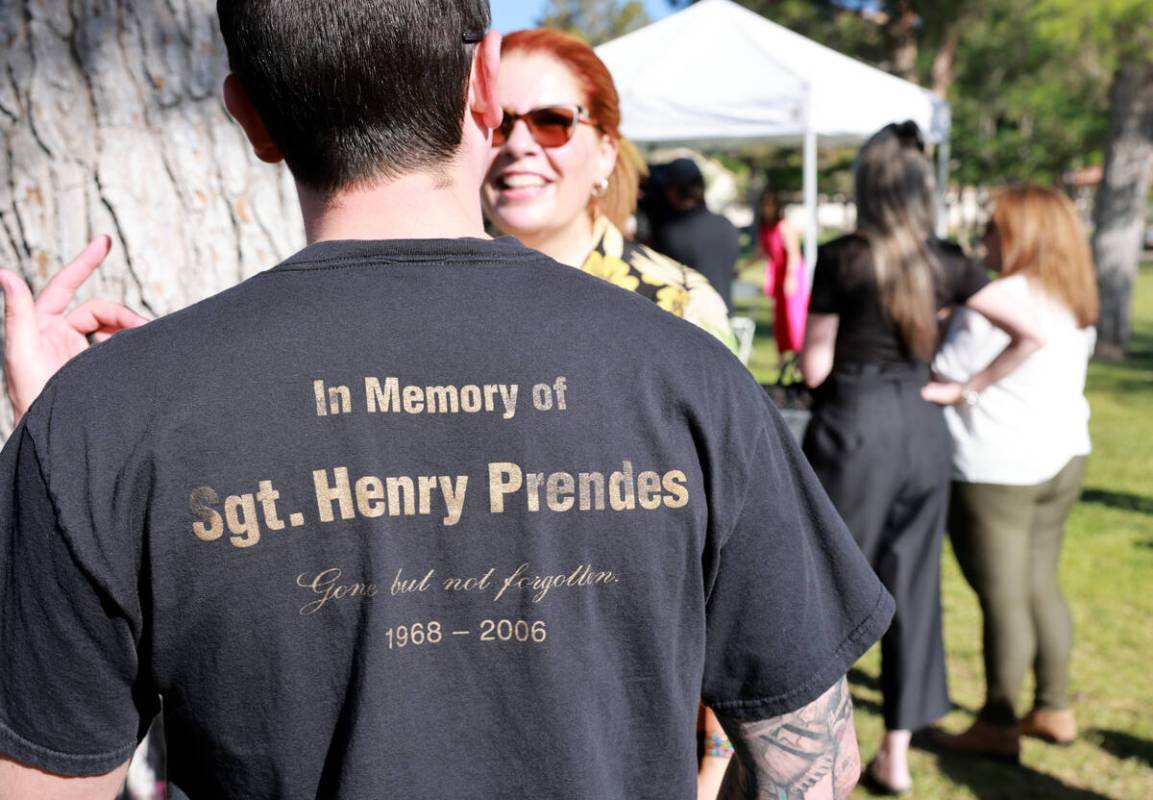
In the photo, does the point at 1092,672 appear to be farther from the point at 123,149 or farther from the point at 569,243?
the point at 123,149

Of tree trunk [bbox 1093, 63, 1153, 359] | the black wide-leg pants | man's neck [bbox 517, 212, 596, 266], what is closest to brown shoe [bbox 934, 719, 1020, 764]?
the black wide-leg pants

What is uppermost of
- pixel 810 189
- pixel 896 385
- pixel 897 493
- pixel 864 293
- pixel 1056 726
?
pixel 864 293

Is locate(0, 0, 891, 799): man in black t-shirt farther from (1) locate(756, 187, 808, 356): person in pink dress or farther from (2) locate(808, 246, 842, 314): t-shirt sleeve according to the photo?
(1) locate(756, 187, 808, 356): person in pink dress

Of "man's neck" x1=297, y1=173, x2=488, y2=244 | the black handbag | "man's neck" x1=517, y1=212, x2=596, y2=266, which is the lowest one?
the black handbag

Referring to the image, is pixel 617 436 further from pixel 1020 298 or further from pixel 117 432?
pixel 1020 298

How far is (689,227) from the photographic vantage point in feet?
23.7

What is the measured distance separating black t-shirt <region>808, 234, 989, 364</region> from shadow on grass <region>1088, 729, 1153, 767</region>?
5.51ft

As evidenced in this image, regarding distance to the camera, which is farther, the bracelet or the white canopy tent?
the white canopy tent

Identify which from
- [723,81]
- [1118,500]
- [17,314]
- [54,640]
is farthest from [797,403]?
[723,81]

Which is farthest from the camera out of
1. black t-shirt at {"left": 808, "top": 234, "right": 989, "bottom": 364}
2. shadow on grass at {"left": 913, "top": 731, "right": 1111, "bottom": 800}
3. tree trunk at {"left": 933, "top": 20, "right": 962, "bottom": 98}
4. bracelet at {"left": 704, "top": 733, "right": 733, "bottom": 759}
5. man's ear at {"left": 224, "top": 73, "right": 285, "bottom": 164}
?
tree trunk at {"left": 933, "top": 20, "right": 962, "bottom": 98}

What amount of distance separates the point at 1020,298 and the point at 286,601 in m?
3.18

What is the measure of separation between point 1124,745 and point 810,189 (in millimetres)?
5600

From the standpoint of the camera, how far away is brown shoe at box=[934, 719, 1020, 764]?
3941 mm

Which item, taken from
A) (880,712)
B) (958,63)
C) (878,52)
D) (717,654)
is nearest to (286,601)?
(717,654)
